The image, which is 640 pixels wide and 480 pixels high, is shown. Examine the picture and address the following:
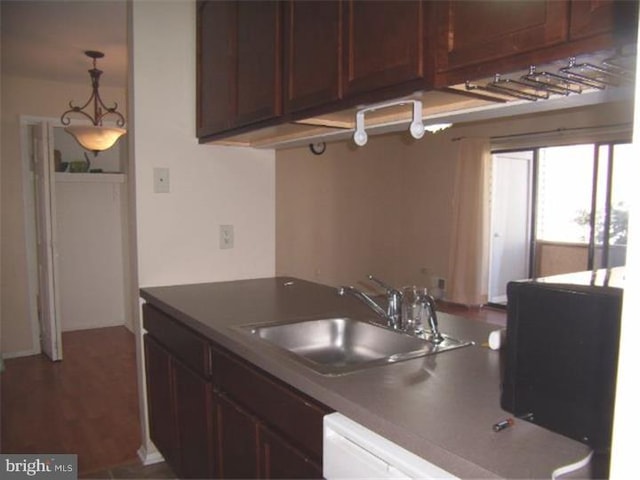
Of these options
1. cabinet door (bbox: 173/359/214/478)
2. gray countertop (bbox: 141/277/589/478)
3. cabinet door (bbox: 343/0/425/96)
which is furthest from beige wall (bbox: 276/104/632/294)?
cabinet door (bbox: 343/0/425/96)

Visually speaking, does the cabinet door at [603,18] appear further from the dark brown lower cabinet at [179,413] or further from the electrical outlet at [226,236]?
the electrical outlet at [226,236]

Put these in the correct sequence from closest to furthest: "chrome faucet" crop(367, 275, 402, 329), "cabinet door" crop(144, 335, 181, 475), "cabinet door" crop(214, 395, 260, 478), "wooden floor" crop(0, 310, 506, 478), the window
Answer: "cabinet door" crop(214, 395, 260, 478)
"chrome faucet" crop(367, 275, 402, 329)
"cabinet door" crop(144, 335, 181, 475)
"wooden floor" crop(0, 310, 506, 478)
the window

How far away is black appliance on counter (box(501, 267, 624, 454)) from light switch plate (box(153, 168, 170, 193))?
77.1 inches

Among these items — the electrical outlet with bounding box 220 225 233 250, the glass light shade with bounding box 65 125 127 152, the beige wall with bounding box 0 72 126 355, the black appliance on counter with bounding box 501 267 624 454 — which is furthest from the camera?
the beige wall with bounding box 0 72 126 355

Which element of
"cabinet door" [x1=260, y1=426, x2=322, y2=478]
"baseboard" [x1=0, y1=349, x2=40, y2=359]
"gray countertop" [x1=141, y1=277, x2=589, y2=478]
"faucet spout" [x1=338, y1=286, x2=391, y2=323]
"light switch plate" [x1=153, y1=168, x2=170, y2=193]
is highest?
"light switch plate" [x1=153, y1=168, x2=170, y2=193]

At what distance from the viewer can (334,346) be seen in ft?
6.33

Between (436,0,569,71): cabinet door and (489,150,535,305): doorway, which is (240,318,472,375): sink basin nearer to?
(436,0,569,71): cabinet door

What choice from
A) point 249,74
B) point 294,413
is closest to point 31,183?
point 249,74

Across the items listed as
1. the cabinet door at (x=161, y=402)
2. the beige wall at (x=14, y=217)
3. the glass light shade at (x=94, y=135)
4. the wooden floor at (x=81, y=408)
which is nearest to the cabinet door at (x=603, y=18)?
the cabinet door at (x=161, y=402)

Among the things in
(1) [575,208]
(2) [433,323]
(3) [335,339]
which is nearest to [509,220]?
(1) [575,208]

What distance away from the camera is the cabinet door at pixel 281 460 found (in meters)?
1.28

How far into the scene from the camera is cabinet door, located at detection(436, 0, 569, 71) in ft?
3.41

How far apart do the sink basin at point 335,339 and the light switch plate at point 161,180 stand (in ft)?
3.46

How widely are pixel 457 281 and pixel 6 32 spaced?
5.17 meters
